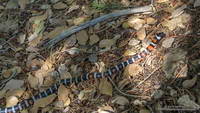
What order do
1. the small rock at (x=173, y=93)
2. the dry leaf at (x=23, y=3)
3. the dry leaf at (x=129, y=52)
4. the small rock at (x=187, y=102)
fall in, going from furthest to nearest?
Answer: the dry leaf at (x=23, y=3), the dry leaf at (x=129, y=52), the small rock at (x=173, y=93), the small rock at (x=187, y=102)

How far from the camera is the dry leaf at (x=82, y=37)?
3650mm

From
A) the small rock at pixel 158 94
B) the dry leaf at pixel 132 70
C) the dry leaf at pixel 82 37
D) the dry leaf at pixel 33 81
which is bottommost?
the small rock at pixel 158 94

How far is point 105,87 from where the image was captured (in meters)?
3.21

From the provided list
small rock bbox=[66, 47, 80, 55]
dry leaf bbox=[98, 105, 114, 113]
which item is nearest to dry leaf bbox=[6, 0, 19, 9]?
small rock bbox=[66, 47, 80, 55]

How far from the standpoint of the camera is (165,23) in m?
3.51

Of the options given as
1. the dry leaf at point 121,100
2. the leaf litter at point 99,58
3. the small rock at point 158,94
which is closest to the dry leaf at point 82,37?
the leaf litter at point 99,58

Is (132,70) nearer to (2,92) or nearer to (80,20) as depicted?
(80,20)

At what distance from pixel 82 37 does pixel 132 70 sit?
2.27ft

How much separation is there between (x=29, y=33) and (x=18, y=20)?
1.00 feet

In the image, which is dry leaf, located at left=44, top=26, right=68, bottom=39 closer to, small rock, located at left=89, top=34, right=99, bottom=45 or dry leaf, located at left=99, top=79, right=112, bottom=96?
small rock, located at left=89, top=34, right=99, bottom=45

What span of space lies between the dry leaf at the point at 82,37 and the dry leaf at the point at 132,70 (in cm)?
58

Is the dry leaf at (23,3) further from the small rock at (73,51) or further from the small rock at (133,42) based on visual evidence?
the small rock at (133,42)

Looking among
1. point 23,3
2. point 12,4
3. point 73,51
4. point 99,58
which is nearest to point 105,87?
point 99,58

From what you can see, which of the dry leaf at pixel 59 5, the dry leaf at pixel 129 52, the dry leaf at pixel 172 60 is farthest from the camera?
the dry leaf at pixel 59 5
